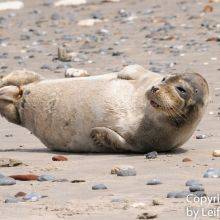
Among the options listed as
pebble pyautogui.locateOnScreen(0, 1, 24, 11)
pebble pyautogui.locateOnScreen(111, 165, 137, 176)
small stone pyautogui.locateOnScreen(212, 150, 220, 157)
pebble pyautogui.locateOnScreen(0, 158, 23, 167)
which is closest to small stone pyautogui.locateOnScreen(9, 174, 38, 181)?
pebble pyautogui.locateOnScreen(111, 165, 137, 176)

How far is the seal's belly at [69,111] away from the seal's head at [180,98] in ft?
1.31

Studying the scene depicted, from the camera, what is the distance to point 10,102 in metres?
7.88

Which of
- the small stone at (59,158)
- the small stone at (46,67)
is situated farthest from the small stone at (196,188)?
the small stone at (46,67)

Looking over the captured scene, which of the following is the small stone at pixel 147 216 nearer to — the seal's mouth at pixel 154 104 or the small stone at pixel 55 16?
the seal's mouth at pixel 154 104

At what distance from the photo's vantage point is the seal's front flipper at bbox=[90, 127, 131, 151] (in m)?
7.14

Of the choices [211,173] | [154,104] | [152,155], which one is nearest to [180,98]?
[154,104]

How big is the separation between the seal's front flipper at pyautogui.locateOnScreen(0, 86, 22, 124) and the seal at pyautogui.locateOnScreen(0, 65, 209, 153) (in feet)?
0.27

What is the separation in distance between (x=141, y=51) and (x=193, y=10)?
10.1ft

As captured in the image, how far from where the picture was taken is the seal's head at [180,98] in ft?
22.7

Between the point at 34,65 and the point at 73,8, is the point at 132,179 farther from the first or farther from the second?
the point at 73,8

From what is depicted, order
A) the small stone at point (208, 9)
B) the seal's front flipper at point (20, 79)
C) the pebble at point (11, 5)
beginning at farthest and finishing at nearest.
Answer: the pebble at point (11, 5)
the small stone at point (208, 9)
the seal's front flipper at point (20, 79)

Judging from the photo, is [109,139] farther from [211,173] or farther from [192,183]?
[192,183]

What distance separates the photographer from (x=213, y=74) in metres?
11.6

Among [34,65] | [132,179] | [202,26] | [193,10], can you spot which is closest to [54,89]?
[132,179]
